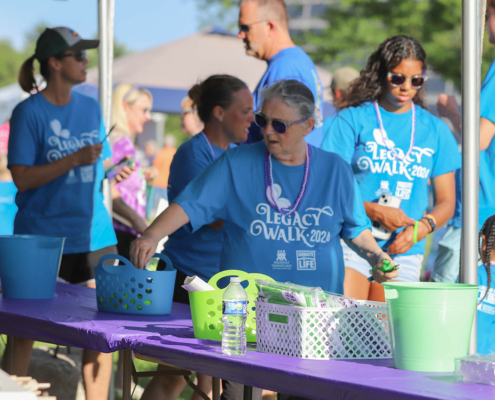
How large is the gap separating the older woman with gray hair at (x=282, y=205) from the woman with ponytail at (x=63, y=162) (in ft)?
3.28

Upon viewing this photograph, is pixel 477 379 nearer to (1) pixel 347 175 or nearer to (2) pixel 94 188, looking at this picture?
(1) pixel 347 175

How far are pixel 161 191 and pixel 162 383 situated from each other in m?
8.17

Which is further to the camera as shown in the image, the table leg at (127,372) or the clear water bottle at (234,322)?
the table leg at (127,372)

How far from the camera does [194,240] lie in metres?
2.88

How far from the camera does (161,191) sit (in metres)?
10.7

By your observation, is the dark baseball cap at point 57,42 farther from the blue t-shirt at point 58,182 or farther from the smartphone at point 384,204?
the smartphone at point 384,204

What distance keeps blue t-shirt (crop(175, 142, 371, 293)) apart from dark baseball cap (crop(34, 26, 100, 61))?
4.45 ft

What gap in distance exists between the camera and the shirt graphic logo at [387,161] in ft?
10.6

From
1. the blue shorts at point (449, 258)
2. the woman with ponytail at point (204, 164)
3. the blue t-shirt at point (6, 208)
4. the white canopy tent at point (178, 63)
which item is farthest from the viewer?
the white canopy tent at point (178, 63)

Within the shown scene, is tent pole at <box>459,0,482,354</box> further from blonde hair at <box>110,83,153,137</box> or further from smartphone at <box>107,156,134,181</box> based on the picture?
blonde hair at <box>110,83,153,137</box>

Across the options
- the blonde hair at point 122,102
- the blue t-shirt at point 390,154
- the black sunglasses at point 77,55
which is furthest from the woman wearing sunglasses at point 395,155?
the blonde hair at point 122,102

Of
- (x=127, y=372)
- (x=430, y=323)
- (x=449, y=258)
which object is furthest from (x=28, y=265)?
(x=449, y=258)

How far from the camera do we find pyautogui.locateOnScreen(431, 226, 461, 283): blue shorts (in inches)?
137

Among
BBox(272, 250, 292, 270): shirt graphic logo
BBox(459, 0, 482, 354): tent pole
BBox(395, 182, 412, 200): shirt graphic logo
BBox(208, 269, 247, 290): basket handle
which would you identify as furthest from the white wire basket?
BBox(395, 182, 412, 200): shirt graphic logo
